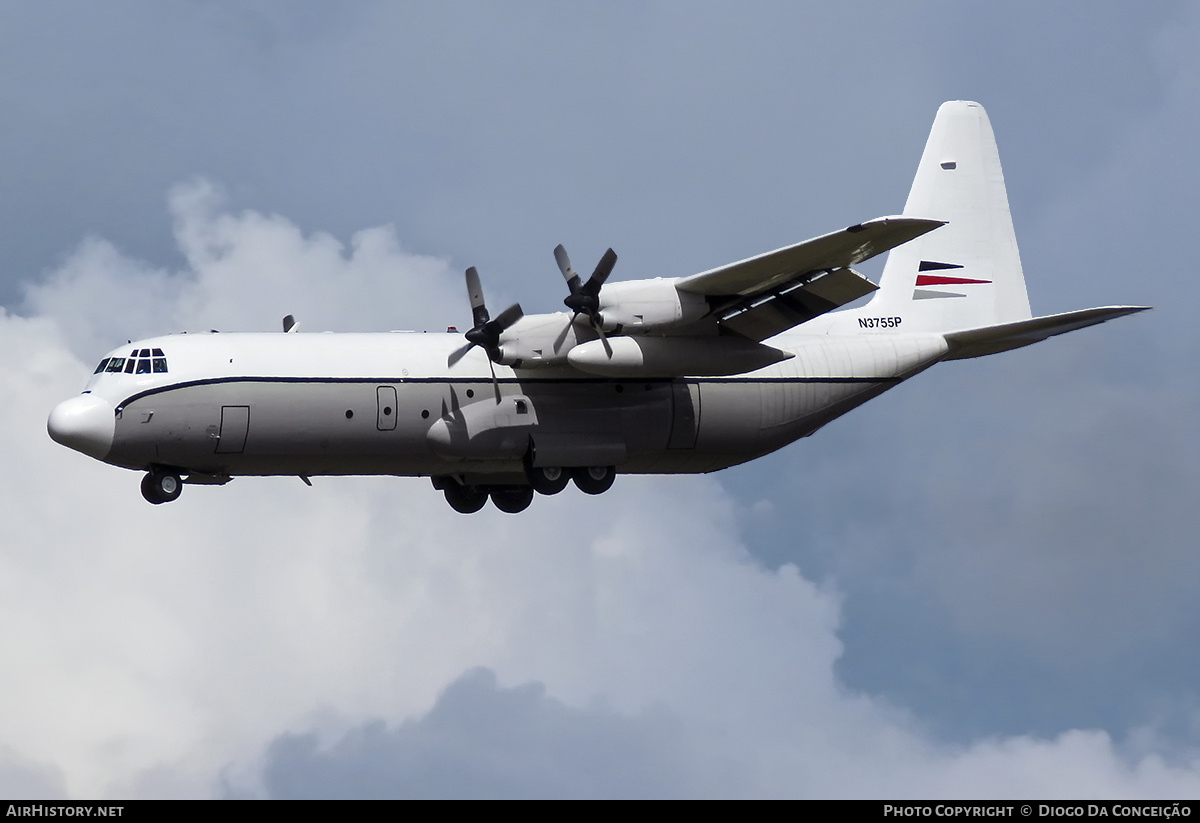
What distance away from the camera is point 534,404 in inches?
1112

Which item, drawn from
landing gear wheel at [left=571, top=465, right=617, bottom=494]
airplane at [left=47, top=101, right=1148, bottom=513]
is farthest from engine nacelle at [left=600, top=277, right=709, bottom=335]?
landing gear wheel at [left=571, top=465, right=617, bottom=494]

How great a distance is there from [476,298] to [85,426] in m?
6.30

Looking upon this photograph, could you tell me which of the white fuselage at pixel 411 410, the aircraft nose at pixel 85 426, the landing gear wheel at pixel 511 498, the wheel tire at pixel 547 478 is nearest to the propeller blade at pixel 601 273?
the white fuselage at pixel 411 410

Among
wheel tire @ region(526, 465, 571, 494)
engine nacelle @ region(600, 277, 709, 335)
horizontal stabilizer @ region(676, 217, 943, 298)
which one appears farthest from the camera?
wheel tire @ region(526, 465, 571, 494)

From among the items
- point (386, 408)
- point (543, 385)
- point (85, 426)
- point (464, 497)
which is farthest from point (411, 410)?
point (85, 426)

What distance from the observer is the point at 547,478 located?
2847 cm

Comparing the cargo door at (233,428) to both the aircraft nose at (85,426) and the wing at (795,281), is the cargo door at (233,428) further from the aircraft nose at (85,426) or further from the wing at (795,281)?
the wing at (795,281)

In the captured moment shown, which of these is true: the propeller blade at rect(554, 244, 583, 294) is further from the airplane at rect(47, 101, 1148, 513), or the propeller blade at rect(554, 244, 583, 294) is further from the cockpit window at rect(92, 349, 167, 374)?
the cockpit window at rect(92, 349, 167, 374)

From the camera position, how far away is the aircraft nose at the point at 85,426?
2631 cm

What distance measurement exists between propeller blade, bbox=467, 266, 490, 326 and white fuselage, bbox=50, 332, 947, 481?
60 centimetres

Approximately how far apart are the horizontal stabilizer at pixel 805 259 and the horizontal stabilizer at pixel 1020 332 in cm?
418

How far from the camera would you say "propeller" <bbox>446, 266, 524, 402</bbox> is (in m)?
27.8

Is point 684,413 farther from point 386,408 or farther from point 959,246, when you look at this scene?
point 959,246

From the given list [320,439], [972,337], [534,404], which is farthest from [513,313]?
[972,337]
